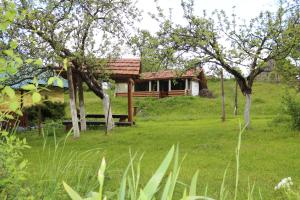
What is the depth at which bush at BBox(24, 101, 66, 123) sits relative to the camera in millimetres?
25763

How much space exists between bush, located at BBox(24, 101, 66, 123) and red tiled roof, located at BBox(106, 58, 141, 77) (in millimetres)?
5972

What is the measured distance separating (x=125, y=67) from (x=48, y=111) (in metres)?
7.13

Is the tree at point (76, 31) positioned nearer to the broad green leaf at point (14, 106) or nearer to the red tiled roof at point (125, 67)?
the red tiled roof at point (125, 67)

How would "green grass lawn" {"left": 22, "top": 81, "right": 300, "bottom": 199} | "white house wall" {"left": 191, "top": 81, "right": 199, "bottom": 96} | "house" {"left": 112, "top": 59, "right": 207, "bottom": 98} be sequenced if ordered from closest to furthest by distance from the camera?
"green grass lawn" {"left": 22, "top": 81, "right": 300, "bottom": 199}
"house" {"left": 112, "top": 59, "right": 207, "bottom": 98}
"white house wall" {"left": 191, "top": 81, "right": 199, "bottom": 96}

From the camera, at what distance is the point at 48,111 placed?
87.7ft

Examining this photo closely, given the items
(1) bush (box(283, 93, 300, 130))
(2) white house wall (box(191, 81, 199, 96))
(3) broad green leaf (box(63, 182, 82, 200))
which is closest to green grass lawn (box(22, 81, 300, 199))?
(1) bush (box(283, 93, 300, 130))

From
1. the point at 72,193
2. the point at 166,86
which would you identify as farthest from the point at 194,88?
the point at 72,193

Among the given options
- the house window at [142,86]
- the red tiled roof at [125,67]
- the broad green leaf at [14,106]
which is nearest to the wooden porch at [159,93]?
the house window at [142,86]

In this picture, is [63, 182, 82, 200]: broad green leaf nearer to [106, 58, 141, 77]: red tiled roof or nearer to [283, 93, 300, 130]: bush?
[283, 93, 300, 130]: bush

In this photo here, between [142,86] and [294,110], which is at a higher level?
[142,86]

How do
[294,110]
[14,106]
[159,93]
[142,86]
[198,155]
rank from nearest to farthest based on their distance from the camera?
1. [14,106]
2. [198,155]
3. [294,110]
4. [159,93]
5. [142,86]

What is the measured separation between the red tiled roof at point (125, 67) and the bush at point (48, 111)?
597 cm

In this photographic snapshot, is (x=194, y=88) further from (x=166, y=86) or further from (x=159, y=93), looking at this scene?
(x=159, y=93)

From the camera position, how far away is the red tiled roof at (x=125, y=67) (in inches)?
850
